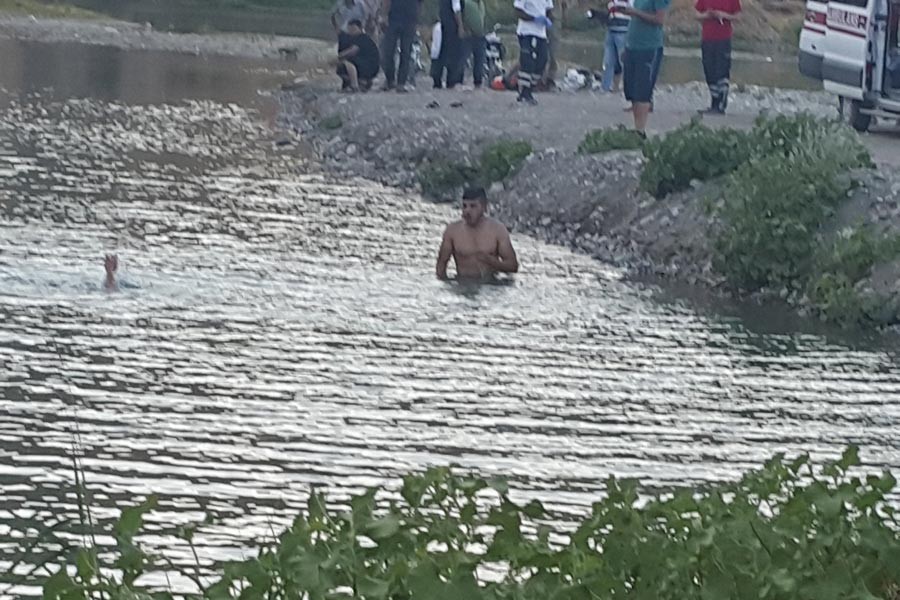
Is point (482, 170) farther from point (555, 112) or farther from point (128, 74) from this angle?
point (128, 74)

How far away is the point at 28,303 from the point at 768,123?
837 centimetres

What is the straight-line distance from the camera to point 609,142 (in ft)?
70.8

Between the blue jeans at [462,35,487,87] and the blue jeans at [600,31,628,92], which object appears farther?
the blue jeans at [462,35,487,87]

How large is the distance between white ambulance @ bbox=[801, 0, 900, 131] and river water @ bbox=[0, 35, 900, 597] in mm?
5257

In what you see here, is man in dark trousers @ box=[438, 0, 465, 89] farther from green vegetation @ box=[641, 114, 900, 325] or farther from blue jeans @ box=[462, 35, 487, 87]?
green vegetation @ box=[641, 114, 900, 325]

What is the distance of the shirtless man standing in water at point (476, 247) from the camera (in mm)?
16531

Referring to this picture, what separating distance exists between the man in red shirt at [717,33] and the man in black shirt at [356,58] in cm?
739

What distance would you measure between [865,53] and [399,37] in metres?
9.48

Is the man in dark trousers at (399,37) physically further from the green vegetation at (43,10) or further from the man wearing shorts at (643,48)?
the green vegetation at (43,10)

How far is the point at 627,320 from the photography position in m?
15.1

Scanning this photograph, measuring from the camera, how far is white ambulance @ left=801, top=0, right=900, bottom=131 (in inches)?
866

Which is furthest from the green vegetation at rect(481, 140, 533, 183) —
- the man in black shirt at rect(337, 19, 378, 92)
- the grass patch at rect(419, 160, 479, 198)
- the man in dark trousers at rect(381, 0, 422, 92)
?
the man in black shirt at rect(337, 19, 378, 92)

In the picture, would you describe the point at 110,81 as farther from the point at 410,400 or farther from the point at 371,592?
the point at 371,592

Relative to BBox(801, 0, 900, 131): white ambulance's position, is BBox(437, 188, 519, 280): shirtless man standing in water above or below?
below
